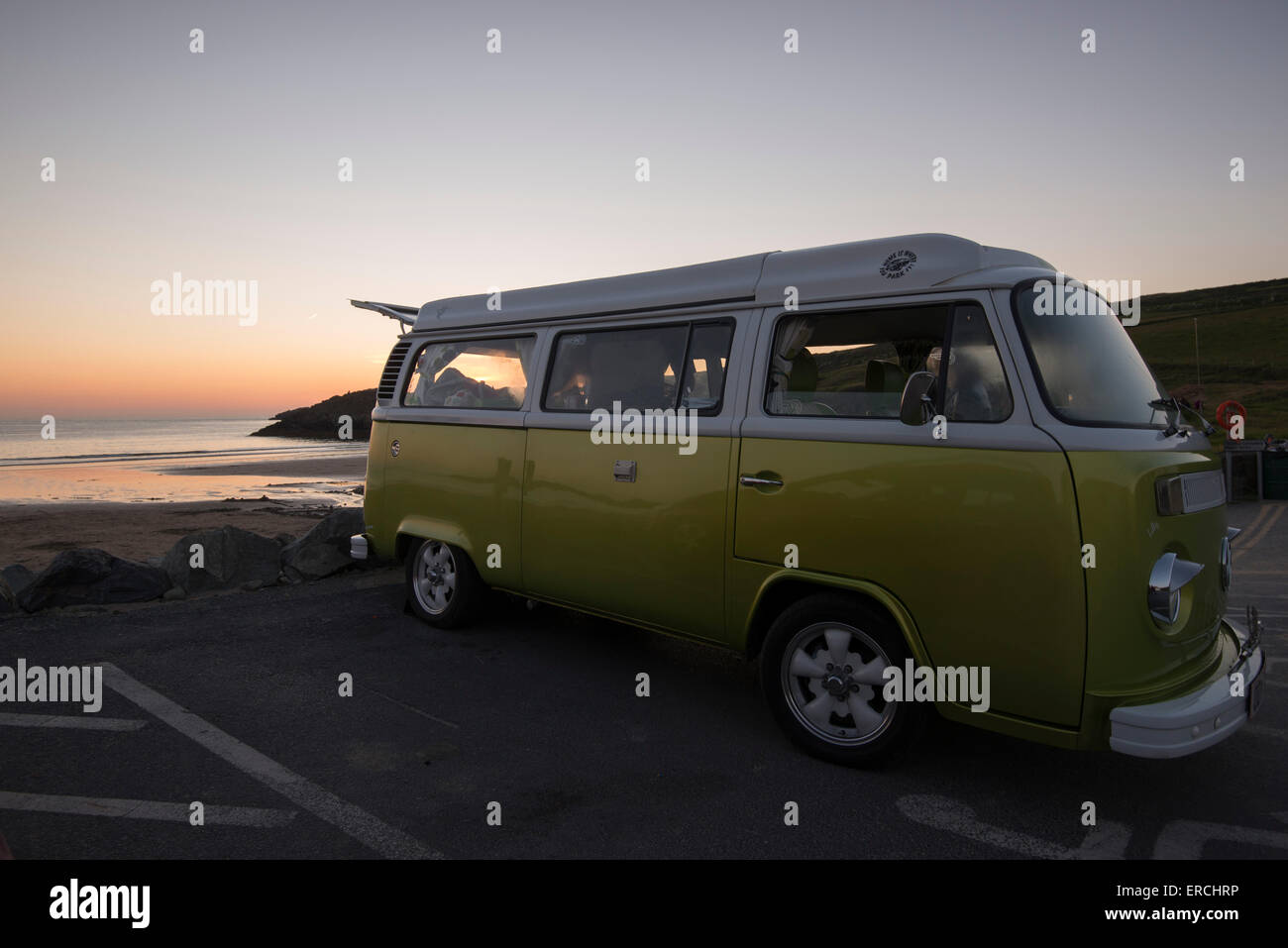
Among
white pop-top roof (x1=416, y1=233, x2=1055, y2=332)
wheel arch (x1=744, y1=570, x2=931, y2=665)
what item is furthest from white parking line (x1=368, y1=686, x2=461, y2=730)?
white pop-top roof (x1=416, y1=233, x2=1055, y2=332)

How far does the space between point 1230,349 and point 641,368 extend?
7866 cm

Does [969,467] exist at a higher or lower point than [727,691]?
higher

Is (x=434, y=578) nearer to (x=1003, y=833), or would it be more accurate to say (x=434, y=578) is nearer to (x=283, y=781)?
(x=283, y=781)

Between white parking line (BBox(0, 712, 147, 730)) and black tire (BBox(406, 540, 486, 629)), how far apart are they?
2.23 meters

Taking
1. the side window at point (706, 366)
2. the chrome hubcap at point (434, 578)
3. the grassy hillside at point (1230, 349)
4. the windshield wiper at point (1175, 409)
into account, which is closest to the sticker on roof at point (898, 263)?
the side window at point (706, 366)

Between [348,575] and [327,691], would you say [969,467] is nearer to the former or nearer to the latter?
[327,691]

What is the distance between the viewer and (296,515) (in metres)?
18.0

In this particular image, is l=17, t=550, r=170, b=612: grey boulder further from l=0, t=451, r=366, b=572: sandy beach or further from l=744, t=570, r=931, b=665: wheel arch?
l=744, t=570, r=931, b=665: wheel arch

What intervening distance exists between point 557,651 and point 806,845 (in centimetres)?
296

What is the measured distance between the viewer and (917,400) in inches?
139

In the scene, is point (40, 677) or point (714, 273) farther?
point (40, 677)

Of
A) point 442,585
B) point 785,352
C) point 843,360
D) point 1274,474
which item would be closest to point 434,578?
point 442,585

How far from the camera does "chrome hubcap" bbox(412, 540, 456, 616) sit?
6.43m
